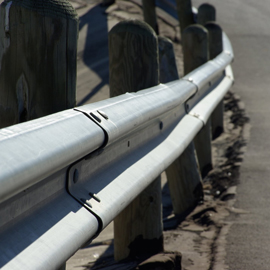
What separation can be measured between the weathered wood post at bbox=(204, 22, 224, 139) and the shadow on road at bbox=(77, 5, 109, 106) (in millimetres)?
2577

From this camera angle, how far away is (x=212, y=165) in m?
5.45

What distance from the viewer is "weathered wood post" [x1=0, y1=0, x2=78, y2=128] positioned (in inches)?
71.1

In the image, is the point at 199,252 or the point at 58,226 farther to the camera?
the point at 199,252

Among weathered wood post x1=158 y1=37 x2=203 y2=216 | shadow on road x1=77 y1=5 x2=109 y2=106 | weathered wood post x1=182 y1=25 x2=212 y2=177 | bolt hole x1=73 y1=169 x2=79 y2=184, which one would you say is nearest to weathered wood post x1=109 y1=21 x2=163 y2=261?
weathered wood post x1=158 y1=37 x2=203 y2=216

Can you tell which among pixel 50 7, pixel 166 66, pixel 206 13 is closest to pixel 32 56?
pixel 50 7

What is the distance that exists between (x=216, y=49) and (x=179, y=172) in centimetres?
313

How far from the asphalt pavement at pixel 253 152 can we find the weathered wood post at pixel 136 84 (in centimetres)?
53

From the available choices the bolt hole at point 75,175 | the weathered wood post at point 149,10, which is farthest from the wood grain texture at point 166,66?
the weathered wood post at point 149,10

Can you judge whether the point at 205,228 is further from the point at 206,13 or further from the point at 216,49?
the point at 206,13

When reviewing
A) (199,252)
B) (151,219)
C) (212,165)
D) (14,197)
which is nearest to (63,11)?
(14,197)

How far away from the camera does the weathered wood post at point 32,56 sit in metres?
1.81

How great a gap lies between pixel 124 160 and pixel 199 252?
126cm

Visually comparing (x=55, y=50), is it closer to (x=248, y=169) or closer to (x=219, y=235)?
(x=219, y=235)

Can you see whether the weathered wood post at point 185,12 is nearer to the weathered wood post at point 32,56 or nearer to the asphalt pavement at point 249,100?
the asphalt pavement at point 249,100
